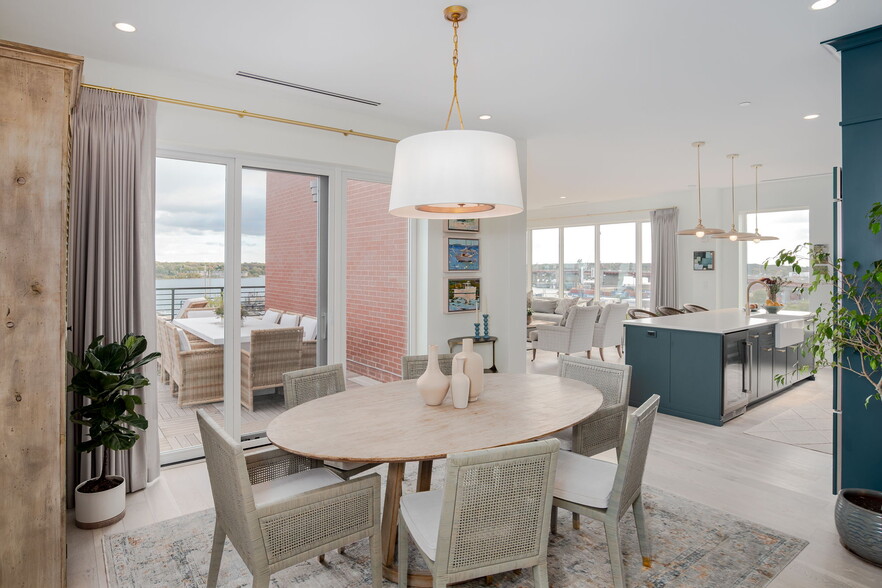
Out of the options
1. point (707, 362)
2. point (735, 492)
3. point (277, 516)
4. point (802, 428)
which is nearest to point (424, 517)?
point (277, 516)

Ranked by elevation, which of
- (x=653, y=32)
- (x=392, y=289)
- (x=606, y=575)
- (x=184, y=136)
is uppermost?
(x=653, y=32)

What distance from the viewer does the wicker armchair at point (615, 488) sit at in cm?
189

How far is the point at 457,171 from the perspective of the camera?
1967 millimetres

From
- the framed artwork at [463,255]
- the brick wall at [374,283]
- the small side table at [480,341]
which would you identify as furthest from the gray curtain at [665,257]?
the brick wall at [374,283]

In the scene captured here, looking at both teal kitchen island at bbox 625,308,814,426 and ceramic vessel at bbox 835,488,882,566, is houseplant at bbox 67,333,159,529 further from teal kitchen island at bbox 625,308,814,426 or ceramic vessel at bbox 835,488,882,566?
teal kitchen island at bbox 625,308,814,426

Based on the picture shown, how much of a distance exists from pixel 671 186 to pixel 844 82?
496 centimetres

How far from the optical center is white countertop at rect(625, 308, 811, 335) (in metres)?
4.46

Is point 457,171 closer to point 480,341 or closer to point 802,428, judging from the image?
Answer: point 480,341

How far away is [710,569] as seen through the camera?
7.17 ft

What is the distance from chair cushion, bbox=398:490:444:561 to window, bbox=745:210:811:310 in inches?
265

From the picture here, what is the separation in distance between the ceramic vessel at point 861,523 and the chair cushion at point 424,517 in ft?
6.29

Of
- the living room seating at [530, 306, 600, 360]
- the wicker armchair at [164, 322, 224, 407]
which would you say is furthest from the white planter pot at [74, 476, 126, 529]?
the living room seating at [530, 306, 600, 360]

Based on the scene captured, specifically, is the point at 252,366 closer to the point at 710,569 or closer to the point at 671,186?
the point at 710,569

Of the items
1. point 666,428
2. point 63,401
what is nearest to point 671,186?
point 666,428
